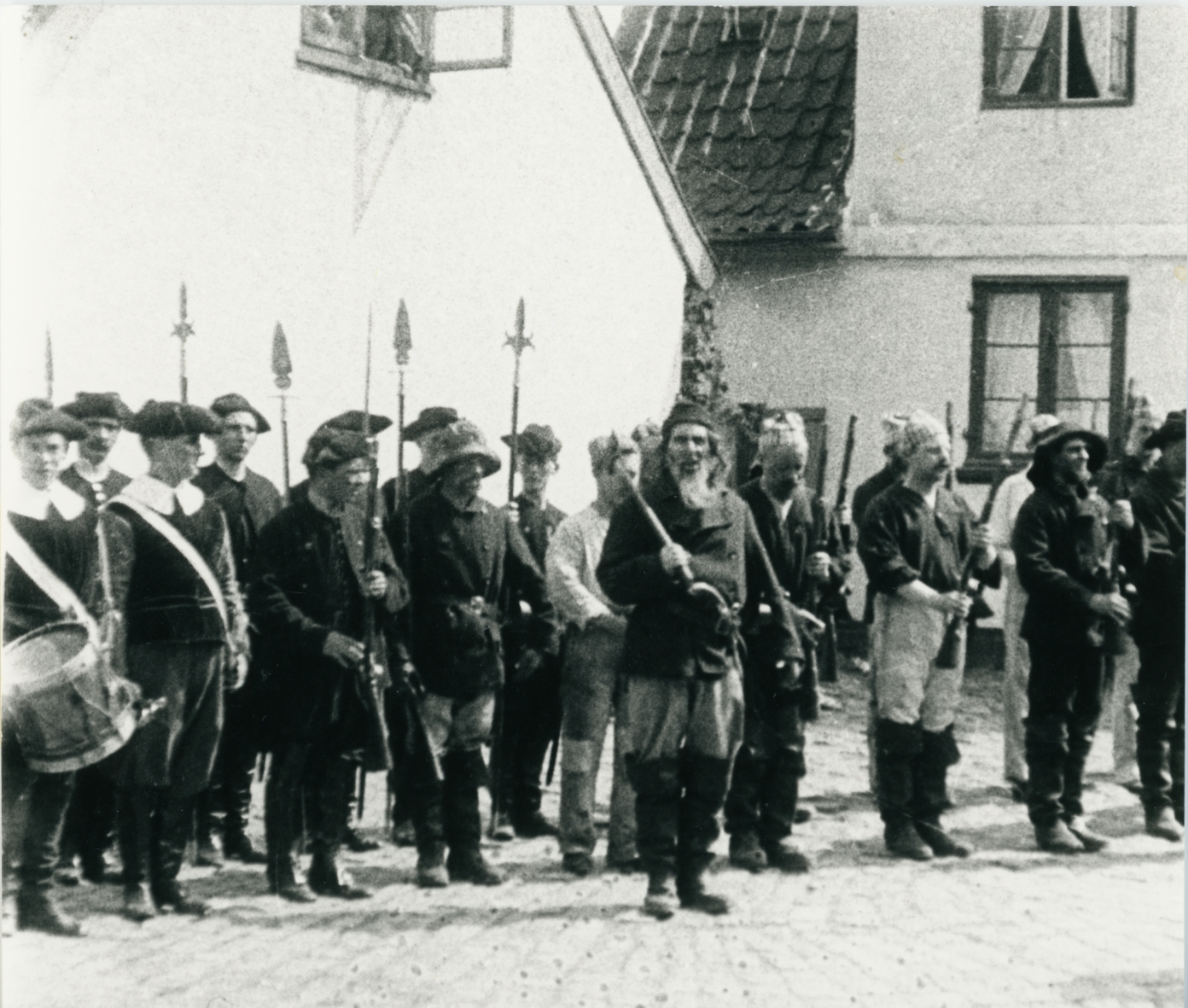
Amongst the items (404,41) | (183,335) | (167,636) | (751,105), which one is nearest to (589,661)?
(167,636)

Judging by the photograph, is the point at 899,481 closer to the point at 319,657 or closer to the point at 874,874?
the point at 874,874

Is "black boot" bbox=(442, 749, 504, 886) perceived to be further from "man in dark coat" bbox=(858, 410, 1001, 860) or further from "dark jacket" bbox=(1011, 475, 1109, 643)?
"dark jacket" bbox=(1011, 475, 1109, 643)

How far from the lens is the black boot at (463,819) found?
7301 millimetres

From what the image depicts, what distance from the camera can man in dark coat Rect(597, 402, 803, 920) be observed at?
6.77 metres

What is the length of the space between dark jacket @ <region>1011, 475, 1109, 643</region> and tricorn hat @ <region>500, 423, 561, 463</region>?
7.41 ft

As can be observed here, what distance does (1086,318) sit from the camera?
383 inches

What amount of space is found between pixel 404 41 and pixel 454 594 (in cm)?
318

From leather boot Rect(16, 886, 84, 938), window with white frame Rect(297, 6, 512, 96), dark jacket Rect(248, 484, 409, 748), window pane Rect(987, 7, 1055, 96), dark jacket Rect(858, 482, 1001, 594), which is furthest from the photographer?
window pane Rect(987, 7, 1055, 96)

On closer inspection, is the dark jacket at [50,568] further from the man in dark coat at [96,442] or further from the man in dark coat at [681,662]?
the man in dark coat at [681,662]

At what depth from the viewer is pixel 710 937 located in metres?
6.53

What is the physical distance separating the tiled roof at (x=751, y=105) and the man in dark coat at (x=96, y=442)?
357 centimetres

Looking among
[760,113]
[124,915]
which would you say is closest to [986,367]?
[760,113]

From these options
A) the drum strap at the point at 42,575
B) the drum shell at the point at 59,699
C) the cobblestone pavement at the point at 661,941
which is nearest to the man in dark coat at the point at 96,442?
the drum strap at the point at 42,575

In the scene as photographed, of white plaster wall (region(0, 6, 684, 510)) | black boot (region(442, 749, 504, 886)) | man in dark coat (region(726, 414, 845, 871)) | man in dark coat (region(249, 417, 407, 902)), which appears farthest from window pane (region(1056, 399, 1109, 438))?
man in dark coat (region(249, 417, 407, 902))
